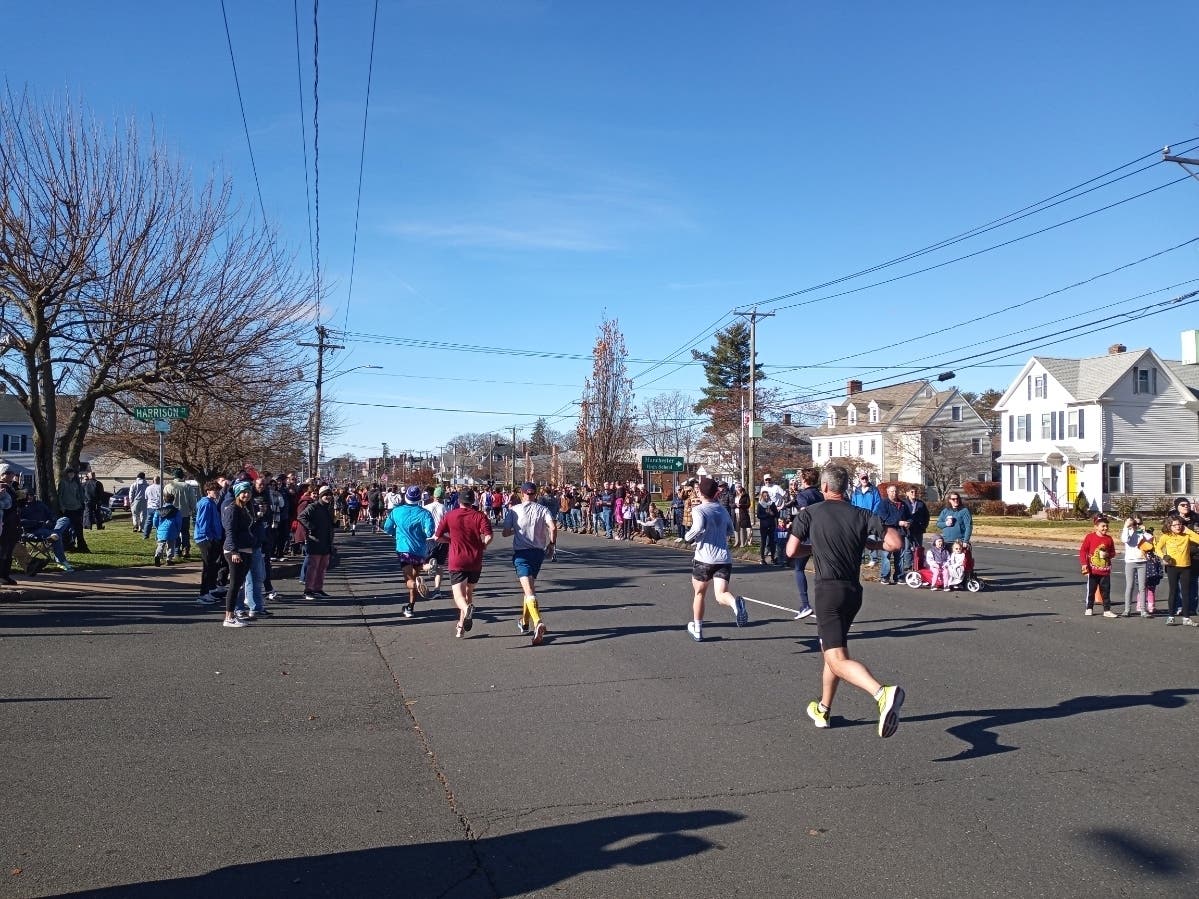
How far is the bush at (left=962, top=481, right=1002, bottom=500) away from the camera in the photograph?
197 feet

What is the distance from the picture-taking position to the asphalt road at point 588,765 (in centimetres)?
468

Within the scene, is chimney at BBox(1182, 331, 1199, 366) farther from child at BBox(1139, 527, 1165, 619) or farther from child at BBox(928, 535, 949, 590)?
child at BBox(1139, 527, 1165, 619)

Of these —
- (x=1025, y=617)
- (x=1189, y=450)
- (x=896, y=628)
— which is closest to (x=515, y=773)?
(x=896, y=628)

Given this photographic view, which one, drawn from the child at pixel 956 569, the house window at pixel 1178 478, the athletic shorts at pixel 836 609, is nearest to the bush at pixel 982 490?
the house window at pixel 1178 478

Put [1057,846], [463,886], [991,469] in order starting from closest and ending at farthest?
[463,886] < [1057,846] < [991,469]

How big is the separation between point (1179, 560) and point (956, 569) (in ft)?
13.3

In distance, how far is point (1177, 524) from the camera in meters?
13.0

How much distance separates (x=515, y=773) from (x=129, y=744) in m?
2.74

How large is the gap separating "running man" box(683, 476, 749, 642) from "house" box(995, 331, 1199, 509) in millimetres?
41321

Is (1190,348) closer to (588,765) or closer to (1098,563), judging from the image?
(1098,563)

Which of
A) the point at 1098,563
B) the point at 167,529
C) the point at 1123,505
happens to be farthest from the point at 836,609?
the point at 1123,505

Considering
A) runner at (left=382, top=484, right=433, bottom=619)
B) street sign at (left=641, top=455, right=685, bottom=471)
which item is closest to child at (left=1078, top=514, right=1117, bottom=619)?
runner at (left=382, top=484, right=433, bottom=619)

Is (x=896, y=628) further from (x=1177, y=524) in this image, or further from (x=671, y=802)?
(x=671, y=802)

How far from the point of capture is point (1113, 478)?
48062 millimetres
